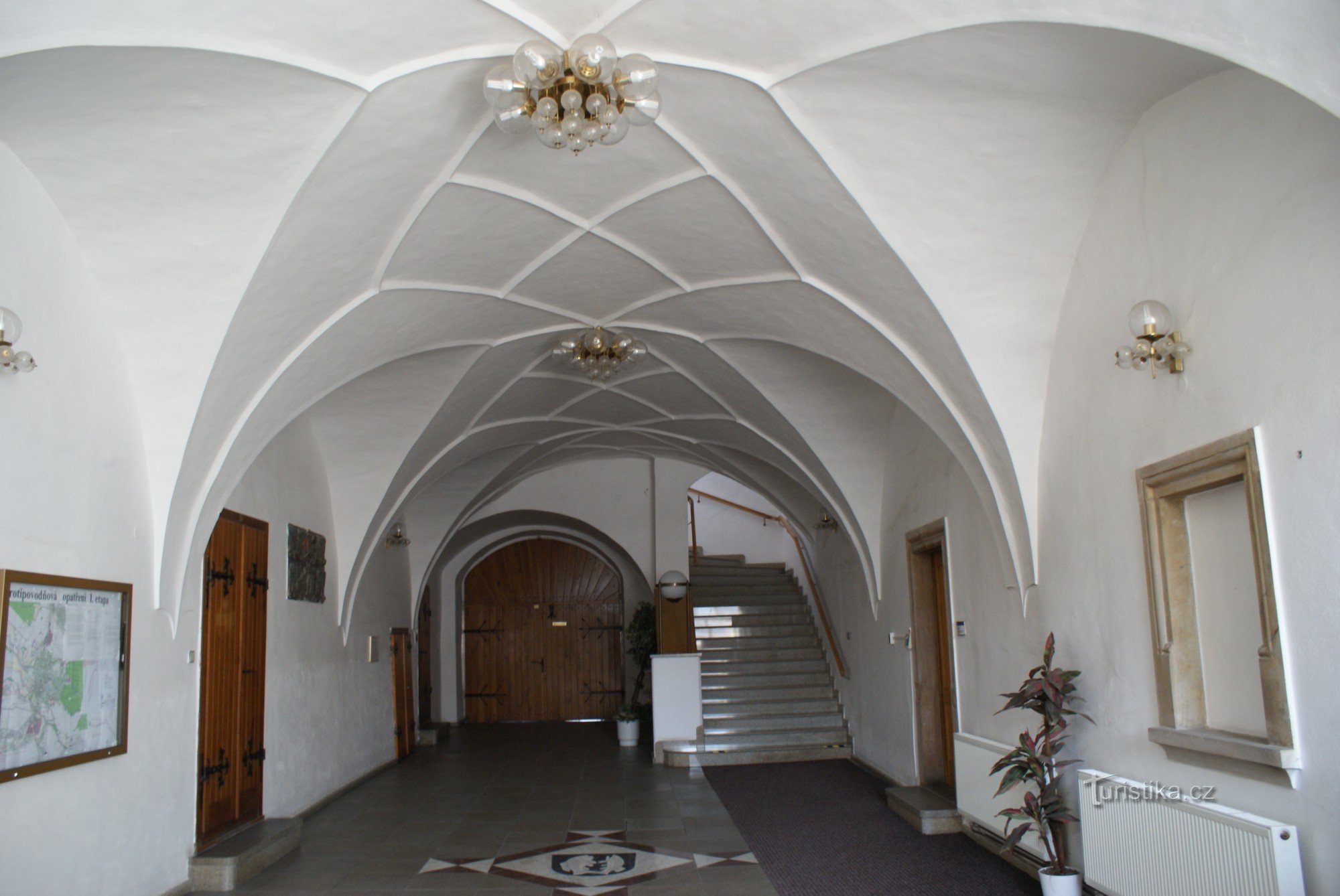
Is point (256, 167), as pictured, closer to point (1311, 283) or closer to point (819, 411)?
point (1311, 283)

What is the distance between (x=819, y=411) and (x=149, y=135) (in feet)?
18.8

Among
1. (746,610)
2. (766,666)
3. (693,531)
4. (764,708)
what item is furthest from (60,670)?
(693,531)

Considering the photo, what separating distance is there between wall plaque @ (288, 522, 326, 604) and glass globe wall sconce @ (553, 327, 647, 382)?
2.63 metres

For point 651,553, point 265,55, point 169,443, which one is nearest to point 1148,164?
point 265,55

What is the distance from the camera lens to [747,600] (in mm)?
13633

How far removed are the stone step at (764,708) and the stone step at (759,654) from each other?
878 millimetres

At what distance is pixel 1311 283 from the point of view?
3215 mm

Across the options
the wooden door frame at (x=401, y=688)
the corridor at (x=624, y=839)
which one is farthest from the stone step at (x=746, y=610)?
the wooden door frame at (x=401, y=688)

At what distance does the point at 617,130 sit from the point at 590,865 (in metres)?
4.42

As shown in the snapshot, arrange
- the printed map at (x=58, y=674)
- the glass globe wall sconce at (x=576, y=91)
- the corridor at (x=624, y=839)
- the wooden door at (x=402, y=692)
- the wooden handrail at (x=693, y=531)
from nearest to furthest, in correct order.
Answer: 1. the glass globe wall sconce at (x=576, y=91)
2. the printed map at (x=58, y=674)
3. the corridor at (x=624, y=839)
4. the wooden door at (x=402, y=692)
5. the wooden handrail at (x=693, y=531)

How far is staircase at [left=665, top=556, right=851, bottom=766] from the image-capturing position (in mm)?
10492

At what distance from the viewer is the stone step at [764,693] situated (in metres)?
11.4

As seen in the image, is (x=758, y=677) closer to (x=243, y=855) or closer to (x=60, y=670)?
(x=243, y=855)

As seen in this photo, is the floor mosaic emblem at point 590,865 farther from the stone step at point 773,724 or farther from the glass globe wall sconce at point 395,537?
the glass globe wall sconce at point 395,537
